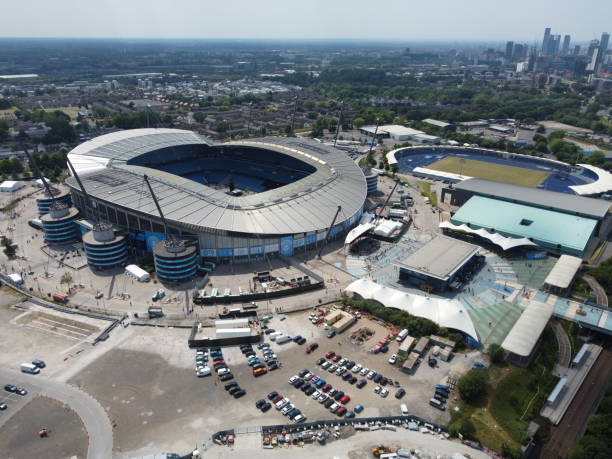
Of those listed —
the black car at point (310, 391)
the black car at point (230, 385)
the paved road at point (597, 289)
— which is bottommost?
the paved road at point (597, 289)

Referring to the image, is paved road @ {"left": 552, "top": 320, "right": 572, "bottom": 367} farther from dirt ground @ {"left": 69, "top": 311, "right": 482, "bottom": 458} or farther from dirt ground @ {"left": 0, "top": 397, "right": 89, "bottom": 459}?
dirt ground @ {"left": 0, "top": 397, "right": 89, "bottom": 459}

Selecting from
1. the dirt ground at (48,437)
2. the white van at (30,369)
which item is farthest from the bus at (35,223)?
the dirt ground at (48,437)

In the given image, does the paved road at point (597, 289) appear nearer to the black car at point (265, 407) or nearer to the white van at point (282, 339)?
the white van at point (282, 339)

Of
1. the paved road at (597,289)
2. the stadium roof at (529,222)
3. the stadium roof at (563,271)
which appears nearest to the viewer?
the paved road at (597,289)

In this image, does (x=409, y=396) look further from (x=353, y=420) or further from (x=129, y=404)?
(x=129, y=404)

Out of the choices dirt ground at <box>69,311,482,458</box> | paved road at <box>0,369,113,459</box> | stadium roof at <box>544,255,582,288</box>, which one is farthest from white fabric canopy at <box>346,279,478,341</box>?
paved road at <box>0,369,113,459</box>

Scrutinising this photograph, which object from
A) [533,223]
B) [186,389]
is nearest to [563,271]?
[533,223]

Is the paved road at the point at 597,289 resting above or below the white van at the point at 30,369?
below
